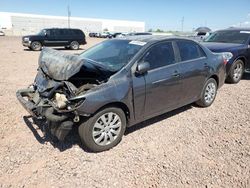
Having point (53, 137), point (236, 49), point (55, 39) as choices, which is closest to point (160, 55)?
point (53, 137)

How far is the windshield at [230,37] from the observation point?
8.30 meters

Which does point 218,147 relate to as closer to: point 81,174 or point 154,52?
point 154,52

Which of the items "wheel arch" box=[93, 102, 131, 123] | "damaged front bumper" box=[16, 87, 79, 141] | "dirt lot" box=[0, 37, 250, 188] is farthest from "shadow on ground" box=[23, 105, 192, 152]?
"wheel arch" box=[93, 102, 131, 123]

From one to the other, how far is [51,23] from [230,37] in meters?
79.1

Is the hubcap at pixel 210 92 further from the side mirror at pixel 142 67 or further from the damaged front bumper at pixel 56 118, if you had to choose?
the damaged front bumper at pixel 56 118

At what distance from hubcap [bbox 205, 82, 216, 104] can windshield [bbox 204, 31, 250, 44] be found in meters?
3.49

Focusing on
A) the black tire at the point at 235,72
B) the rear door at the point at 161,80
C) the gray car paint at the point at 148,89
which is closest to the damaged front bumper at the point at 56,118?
the gray car paint at the point at 148,89

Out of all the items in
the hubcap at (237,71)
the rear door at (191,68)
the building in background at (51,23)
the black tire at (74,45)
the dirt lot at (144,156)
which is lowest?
the dirt lot at (144,156)

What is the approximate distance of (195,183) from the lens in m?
3.05

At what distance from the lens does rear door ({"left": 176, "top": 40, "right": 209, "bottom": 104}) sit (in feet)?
15.5

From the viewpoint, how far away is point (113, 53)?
455 cm

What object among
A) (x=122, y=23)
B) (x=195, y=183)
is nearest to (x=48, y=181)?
(x=195, y=183)

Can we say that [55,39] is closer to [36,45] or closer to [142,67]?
[36,45]

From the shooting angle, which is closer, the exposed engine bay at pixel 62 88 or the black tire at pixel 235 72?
the exposed engine bay at pixel 62 88
